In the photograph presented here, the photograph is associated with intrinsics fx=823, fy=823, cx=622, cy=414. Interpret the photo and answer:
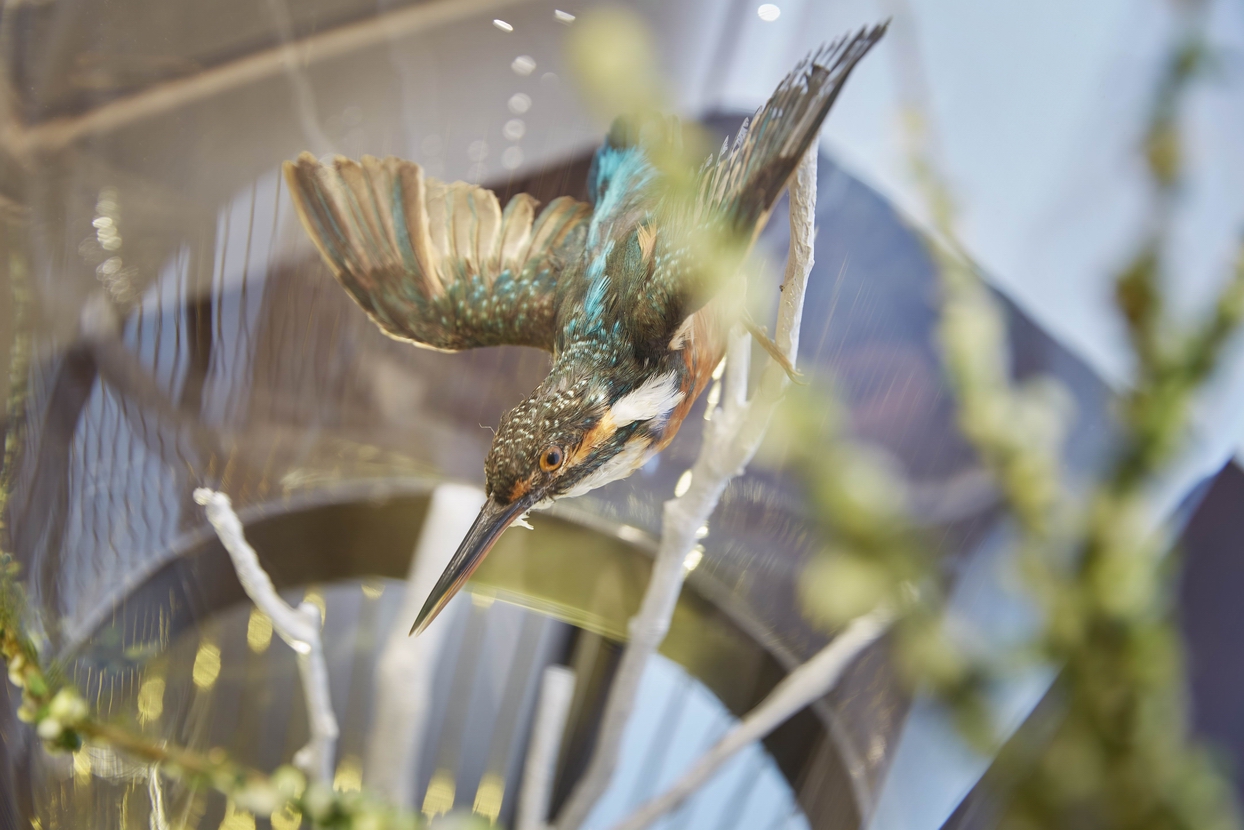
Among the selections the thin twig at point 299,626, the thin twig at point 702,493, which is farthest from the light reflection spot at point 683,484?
the thin twig at point 299,626

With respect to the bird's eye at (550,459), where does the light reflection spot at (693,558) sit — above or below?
above

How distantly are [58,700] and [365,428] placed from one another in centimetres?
10

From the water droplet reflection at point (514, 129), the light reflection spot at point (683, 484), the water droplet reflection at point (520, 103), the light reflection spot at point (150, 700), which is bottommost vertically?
the light reflection spot at point (150, 700)

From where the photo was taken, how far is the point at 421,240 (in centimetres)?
19

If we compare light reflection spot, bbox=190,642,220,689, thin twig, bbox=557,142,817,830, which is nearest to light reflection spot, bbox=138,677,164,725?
light reflection spot, bbox=190,642,220,689

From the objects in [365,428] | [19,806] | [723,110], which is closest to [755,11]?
[723,110]

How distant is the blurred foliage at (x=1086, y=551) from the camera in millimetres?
141

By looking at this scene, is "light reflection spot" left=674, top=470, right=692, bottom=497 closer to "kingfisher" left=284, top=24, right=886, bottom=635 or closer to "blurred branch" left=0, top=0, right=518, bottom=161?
"kingfisher" left=284, top=24, right=886, bottom=635

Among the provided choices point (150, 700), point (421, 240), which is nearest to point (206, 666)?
point (150, 700)

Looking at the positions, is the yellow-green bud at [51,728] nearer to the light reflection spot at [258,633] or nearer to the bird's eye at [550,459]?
the light reflection spot at [258,633]

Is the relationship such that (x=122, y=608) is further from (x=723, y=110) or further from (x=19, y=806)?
(x=723, y=110)

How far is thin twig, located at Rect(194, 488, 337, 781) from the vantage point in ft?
0.68

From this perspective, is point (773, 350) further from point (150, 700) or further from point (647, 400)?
point (150, 700)

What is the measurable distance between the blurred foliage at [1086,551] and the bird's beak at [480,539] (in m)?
0.06
